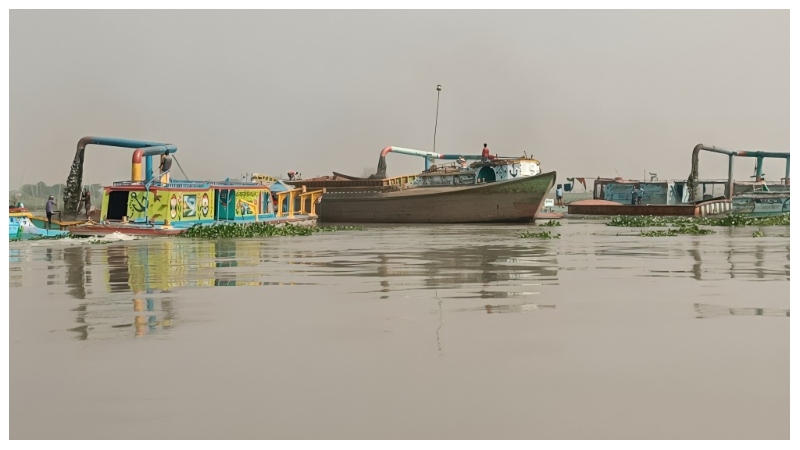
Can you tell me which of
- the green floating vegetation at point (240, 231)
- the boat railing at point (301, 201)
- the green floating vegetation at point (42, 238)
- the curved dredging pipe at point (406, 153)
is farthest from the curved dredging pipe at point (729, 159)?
the green floating vegetation at point (42, 238)

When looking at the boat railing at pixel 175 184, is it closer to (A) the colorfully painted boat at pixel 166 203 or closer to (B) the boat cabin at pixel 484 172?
(A) the colorfully painted boat at pixel 166 203

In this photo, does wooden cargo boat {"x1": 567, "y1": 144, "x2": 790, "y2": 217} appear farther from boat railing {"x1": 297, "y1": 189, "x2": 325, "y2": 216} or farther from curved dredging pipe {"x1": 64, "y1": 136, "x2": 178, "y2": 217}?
curved dredging pipe {"x1": 64, "y1": 136, "x2": 178, "y2": 217}

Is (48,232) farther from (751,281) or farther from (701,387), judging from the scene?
(701,387)

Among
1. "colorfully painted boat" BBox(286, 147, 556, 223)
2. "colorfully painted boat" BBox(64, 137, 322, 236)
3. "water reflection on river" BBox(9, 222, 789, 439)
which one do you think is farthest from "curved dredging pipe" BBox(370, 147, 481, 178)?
"water reflection on river" BBox(9, 222, 789, 439)

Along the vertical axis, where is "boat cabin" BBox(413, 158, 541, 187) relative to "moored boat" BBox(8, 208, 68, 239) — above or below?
above

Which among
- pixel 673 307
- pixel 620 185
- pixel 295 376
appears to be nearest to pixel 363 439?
pixel 295 376

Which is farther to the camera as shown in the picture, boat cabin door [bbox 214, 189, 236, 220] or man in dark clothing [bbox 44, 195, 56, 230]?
boat cabin door [bbox 214, 189, 236, 220]

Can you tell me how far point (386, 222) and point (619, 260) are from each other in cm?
3164

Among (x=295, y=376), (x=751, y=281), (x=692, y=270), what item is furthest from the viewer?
(x=692, y=270)

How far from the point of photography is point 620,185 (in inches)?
2544

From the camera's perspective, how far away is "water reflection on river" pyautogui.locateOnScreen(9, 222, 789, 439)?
567 cm

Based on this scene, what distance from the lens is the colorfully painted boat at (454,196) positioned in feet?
152

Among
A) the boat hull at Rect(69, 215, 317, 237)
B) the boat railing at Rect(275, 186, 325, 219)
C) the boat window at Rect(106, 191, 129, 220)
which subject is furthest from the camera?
the boat railing at Rect(275, 186, 325, 219)

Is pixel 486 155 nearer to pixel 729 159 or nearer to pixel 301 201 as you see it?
pixel 301 201
